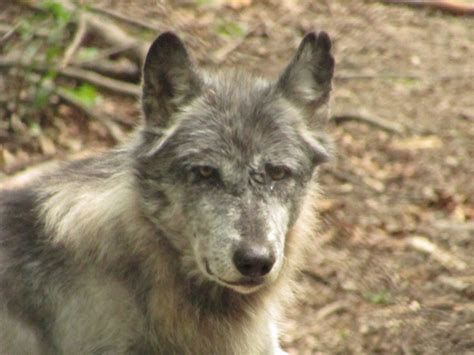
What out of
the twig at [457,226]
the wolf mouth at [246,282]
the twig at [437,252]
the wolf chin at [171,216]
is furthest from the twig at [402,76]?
the wolf mouth at [246,282]

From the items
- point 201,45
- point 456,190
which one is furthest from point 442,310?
point 201,45

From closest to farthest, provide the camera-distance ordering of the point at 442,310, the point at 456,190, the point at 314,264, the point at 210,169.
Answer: the point at 210,169 → the point at 442,310 → the point at 314,264 → the point at 456,190

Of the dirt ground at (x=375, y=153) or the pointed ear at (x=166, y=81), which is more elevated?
the pointed ear at (x=166, y=81)

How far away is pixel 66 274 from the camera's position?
16.9 feet

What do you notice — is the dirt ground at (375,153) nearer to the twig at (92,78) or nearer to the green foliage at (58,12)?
the twig at (92,78)

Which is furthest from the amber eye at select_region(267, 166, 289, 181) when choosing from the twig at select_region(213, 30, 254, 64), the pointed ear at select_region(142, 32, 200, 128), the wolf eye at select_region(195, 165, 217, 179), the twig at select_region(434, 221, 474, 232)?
the twig at select_region(213, 30, 254, 64)

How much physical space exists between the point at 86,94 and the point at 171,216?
Answer: 426 centimetres

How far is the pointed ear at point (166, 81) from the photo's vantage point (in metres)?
4.83

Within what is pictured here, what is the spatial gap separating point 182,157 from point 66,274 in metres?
0.90

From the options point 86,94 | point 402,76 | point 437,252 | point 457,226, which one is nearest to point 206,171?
point 437,252

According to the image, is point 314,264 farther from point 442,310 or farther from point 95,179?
point 95,179

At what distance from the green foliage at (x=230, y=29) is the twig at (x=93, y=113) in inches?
87.2

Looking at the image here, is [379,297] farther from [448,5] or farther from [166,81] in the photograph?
[448,5]

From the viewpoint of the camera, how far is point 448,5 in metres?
11.9
